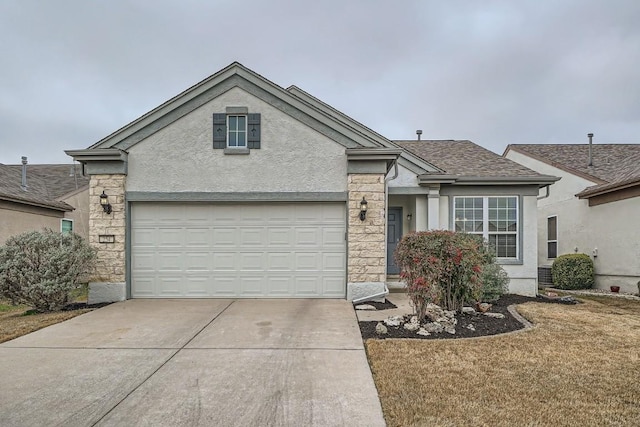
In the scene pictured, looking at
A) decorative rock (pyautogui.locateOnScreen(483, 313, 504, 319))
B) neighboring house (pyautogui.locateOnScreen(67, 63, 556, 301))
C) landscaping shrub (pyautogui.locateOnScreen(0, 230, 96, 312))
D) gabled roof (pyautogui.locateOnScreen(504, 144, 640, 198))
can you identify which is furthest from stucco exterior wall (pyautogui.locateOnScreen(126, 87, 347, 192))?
gabled roof (pyautogui.locateOnScreen(504, 144, 640, 198))

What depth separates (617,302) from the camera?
1014 centimetres

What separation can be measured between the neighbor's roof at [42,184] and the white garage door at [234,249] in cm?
549

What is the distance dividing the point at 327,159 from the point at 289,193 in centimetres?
119

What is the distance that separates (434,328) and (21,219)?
1498 cm

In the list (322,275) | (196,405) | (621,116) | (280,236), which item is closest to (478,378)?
(196,405)

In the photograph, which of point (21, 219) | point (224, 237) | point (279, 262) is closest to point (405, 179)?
point (279, 262)

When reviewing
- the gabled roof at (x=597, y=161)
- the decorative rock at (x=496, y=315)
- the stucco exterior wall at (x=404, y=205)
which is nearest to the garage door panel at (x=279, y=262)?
the decorative rock at (x=496, y=315)

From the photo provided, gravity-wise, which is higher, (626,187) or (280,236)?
(626,187)

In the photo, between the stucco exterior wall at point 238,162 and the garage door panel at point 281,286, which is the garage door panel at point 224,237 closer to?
the stucco exterior wall at point 238,162

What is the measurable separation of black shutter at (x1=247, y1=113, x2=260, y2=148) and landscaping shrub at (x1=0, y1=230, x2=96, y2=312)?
174 inches

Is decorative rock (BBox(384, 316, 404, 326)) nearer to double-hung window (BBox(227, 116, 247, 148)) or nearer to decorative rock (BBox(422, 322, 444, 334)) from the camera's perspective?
decorative rock (BBox(422, 322, 444, 334))

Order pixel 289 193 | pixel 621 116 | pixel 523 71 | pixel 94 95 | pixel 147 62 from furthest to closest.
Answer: pixel 621 116, pixel 94 95, pixel 523 71, pixel 147 62, pixel 289 193

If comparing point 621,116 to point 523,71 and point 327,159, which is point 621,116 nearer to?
point 523,71

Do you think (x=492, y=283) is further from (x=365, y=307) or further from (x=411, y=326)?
(x=411, y=326)
